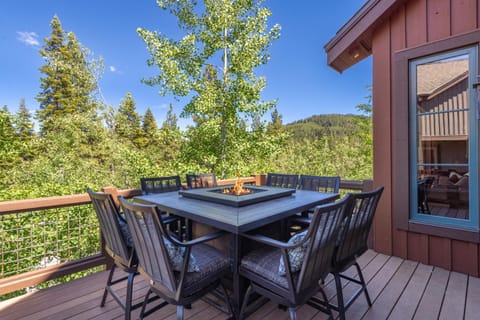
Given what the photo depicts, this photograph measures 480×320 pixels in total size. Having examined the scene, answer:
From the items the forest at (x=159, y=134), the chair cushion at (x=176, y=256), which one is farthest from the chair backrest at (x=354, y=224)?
the forest at (x=159, y=134)

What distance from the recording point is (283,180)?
3785 mm

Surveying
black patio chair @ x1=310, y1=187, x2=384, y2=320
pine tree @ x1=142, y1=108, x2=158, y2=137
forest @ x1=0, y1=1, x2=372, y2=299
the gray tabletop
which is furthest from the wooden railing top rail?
pine tree @ x1=142, y1=108, x2=158, y2=137

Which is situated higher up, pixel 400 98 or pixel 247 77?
pixel 247 77

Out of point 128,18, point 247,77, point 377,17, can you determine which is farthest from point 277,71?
point 377,17

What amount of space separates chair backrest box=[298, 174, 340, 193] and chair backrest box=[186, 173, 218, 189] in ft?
4.78

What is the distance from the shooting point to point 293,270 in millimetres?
1509

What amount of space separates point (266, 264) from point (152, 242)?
804mm

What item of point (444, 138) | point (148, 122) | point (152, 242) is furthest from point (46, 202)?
point (148, 122)

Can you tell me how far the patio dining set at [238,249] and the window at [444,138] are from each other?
4.95ft

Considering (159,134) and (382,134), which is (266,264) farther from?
(159,134)

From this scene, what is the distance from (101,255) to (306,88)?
15.9 meters

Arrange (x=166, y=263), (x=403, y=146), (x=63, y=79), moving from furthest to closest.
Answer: (x=63, y=79) → (x=403, y=146) → (x=166, y=263)

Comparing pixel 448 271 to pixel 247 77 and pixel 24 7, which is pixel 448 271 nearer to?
pixel 247 77

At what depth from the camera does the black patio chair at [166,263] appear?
55.2 inches
